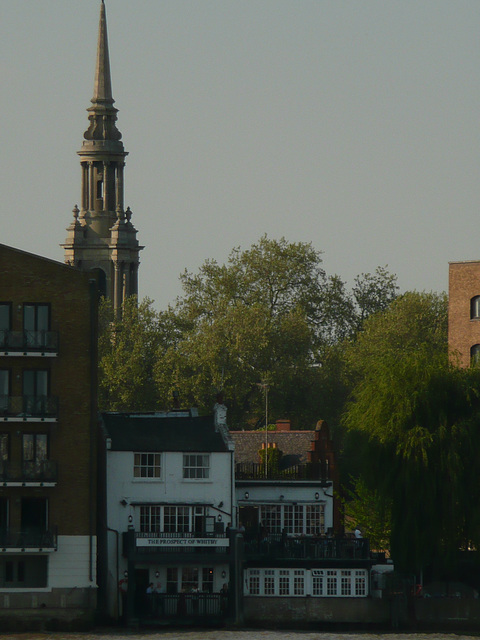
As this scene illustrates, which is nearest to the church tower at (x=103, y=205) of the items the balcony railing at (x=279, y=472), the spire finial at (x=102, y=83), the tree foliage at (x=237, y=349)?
the spire finial at (x=102, y=83)

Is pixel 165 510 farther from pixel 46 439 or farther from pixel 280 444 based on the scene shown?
pixel 280 444

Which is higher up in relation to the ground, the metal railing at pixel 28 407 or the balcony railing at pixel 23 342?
the balcony railing at pixel 23 342

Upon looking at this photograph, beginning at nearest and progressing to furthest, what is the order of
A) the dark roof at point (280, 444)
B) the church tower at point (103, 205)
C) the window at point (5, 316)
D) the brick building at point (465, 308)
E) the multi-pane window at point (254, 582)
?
the window at point (5, 316), the multi-pane window at point (254, 582), the dark roof at point (280, 444), the brick building at point (465, 308), the church tower at point (103, 205)

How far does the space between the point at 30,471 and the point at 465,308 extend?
4892 centimetres

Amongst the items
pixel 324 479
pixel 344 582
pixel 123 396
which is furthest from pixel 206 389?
pixel 344 582

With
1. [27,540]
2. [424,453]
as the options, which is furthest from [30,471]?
[424,453]

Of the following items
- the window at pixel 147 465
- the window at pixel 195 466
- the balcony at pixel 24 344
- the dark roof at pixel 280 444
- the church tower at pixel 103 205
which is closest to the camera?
the balcony at pixel 24 344

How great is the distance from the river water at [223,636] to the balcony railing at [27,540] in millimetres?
3953

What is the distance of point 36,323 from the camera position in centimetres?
8938

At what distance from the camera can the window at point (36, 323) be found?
8881 centimetres

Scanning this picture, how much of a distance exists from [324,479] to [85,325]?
17.2 metres

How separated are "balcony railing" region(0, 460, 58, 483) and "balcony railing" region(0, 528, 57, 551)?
2.36 metres

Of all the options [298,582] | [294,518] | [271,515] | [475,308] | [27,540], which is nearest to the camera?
[27,540]

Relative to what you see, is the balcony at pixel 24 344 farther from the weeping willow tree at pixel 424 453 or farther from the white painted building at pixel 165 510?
the weeping willow tree at pixel 424 453
